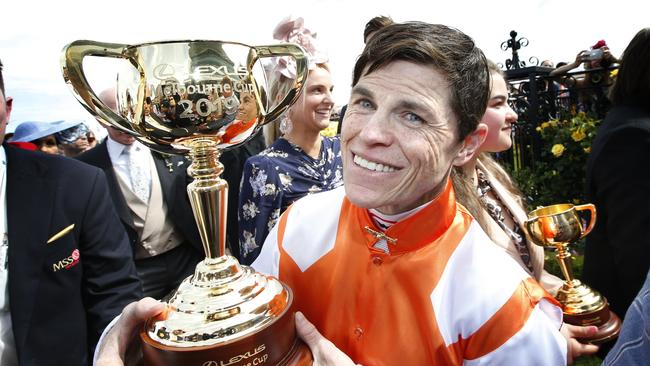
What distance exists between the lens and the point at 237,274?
3.74 ft

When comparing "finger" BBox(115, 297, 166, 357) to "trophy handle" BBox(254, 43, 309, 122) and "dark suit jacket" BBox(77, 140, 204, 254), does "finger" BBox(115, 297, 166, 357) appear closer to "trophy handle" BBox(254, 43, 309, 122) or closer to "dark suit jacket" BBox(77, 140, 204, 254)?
"trophy handle" BBox(254, 43, 309, 122)

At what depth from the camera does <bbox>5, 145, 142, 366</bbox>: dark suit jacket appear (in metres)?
1.70

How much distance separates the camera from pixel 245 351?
1.00 m

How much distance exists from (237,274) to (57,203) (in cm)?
110

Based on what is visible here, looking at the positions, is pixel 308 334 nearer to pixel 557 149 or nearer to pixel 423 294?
pixel 423 294

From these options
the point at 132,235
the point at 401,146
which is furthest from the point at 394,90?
the point at 132,235

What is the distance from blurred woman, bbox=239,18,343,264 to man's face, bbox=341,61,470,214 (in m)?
1.38

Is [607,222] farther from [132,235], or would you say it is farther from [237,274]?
[132,235]

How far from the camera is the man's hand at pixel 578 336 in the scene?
183cm

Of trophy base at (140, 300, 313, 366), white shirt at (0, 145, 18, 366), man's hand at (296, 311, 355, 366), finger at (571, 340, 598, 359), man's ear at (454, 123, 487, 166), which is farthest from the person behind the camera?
finger at (571, 340, 598, 359)

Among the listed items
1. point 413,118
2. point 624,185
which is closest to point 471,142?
point 413,118

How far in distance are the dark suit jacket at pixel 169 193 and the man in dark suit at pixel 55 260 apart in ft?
3.62

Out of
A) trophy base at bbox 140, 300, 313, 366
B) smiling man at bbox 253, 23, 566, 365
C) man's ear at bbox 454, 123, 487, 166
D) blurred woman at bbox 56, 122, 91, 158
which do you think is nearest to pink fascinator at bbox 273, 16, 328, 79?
smiling man at bbox 253, 23, 566, 365

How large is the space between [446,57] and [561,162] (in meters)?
5.24
